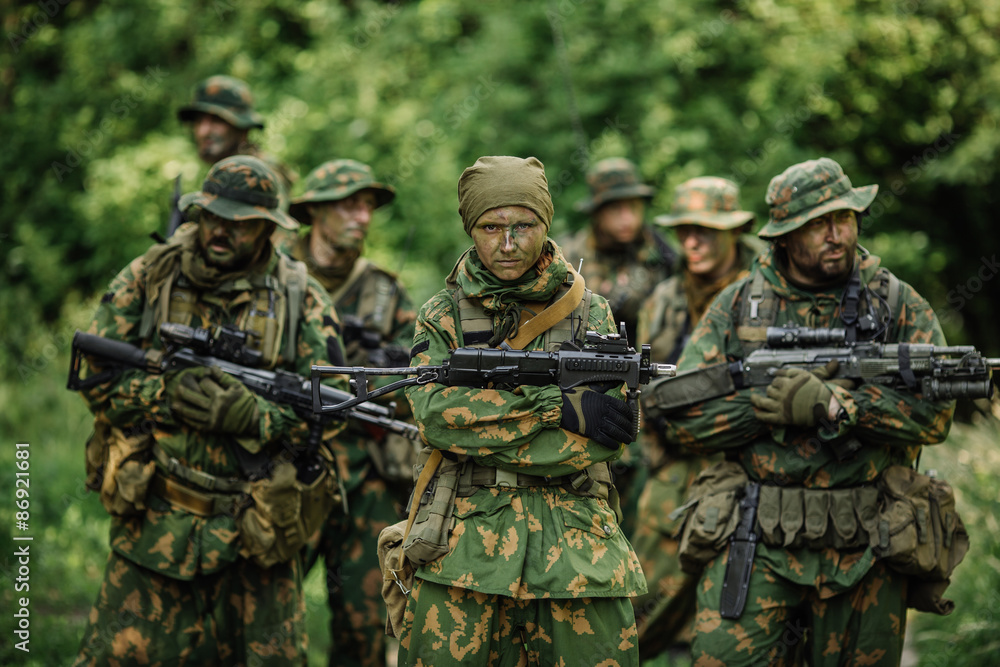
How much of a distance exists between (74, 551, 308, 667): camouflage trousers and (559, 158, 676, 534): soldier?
3541 mm

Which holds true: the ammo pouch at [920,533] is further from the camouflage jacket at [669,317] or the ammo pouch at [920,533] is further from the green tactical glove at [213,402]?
the green tactical glove at [213,402]

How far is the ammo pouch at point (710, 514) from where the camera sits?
4973 mm

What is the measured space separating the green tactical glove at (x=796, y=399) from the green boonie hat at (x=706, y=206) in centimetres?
252

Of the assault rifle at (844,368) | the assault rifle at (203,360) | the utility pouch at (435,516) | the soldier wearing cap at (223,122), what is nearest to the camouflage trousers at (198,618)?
the assault rifle at (203,360)

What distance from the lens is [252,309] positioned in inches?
215

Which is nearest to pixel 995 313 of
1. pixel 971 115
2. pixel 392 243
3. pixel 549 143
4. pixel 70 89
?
pixel 971 115

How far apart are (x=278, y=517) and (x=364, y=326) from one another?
1812 millimetres

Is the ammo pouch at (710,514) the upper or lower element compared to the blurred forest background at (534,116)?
lower

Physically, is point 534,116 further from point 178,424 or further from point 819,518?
point 819,518

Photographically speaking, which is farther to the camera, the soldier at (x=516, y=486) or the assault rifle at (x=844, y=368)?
the assault rifle at (x=844, y=368)

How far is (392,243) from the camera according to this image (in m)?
11.8

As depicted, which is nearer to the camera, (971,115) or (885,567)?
(885,567)

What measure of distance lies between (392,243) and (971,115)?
644 centimetres

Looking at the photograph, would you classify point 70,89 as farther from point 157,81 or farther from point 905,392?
point 905,392
